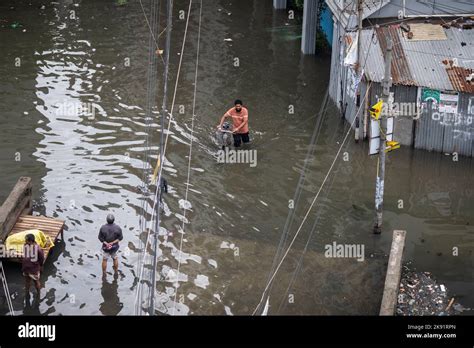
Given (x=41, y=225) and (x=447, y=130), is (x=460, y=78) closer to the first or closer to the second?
(x=447, y=130)

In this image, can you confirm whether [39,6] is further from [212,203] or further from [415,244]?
[415,244]

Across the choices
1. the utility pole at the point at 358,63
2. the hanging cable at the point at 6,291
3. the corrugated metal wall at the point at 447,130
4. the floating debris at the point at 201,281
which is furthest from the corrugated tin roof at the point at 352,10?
the hanging cable at the point at 6,291

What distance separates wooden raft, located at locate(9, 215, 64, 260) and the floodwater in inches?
16.9

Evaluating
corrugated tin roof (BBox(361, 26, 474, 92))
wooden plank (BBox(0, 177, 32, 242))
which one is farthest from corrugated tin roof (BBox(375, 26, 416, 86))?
wooden plank (BBox(0, 177, 32, 242))

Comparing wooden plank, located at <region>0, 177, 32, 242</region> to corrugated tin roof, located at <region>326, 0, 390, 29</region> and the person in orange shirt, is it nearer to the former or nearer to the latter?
the person in orange shirt

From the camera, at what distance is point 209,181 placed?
75.6 feet

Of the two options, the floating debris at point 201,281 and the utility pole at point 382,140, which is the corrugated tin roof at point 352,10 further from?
the floating debris at point 201,281

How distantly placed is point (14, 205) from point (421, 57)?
12025 mm

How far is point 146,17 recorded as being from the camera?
36500mm

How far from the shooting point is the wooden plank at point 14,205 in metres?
19.0

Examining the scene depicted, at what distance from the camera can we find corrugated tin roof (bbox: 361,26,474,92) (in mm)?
23922

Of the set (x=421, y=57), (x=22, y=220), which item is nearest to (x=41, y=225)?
(x=22, y=220)
